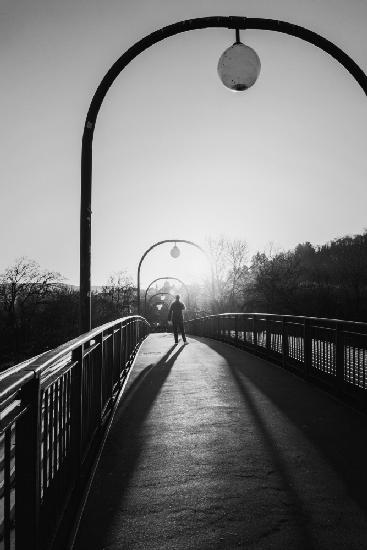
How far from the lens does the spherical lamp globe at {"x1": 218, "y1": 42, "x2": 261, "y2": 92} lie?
5.86 meters

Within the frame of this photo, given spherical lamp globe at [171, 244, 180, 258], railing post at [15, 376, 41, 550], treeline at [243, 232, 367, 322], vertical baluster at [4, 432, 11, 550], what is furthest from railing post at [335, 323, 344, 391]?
treeline at [243, 232, 367, 322]

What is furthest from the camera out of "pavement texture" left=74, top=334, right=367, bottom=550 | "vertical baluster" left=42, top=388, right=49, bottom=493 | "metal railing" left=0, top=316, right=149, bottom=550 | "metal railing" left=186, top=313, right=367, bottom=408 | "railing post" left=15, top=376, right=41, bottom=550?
"metal railing" left=186, top=313, right=367, bottom=408

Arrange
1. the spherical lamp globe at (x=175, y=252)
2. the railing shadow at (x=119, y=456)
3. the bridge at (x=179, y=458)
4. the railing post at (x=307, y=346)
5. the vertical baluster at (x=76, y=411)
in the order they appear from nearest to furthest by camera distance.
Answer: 1. the bridge at (x=179, y=458)
2. the railing shadow at (x=119, y=456)
3. the vertical baluster at (x=76, y=411)
4. the railing post at (x=307, y=346)
5. the spherical lamp globe at (x=175, y=252)

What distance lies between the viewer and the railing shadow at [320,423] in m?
3.82

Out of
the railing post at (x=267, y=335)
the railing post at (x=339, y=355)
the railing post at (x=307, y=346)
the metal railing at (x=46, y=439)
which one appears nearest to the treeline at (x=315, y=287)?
the railing post at (x=267, y=335)

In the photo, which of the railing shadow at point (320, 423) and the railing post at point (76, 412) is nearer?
the railing post at point (76, 412)

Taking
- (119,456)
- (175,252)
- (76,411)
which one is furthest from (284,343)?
(175,252)

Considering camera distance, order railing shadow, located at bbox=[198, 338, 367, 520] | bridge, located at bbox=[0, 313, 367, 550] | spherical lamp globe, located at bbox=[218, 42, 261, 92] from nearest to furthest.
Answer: bridge, located at bbox=[0, 313, 367, 550]
railing shadow, located at bbox=[198, 338, 367, 520]
spherical lamp globe, located at bbox=[218, 42, 261, 92]

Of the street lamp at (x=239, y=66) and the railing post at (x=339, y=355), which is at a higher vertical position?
the street lamp at (x=239, y=66)

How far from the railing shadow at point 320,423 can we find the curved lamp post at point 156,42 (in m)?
2.87

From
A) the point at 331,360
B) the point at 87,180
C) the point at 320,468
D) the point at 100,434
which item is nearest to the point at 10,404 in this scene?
the point at 320,468

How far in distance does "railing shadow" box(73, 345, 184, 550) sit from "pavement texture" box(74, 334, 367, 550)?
0.03 feet

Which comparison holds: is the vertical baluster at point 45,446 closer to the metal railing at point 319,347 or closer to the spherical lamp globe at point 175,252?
the metal railing at point 319,347

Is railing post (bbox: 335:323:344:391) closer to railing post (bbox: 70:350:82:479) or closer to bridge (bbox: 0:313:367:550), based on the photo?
bridge (bbox: 0:313:367:550)
